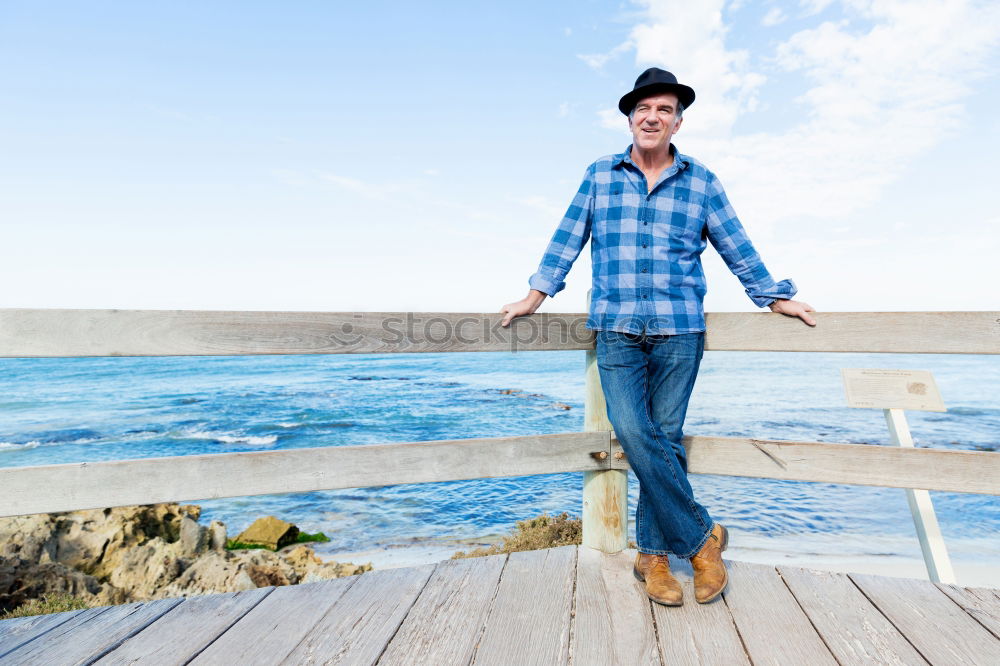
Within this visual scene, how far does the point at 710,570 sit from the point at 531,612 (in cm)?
63

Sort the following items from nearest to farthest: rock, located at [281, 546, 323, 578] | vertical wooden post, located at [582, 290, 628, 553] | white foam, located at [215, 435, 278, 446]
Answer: vertical wooden post, located at [582, 290, 628, 553], rock, located at [281, 546, 323, 578], white foam, located at [215, 435, 278, 446]

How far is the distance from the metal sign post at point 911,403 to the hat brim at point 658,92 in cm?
123

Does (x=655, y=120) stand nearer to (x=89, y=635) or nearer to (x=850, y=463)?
(x=850, y=463)

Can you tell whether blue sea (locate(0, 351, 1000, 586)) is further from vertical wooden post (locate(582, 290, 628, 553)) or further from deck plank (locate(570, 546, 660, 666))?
vertical wooden post (locate(582, 290, 628, 553))

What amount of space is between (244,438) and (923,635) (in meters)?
13.1

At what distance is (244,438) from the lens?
12758 mm

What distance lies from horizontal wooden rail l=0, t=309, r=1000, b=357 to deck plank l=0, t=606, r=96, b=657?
32.8 inches

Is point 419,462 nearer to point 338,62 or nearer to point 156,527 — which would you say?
point 156,527

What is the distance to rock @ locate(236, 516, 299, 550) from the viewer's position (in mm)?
6059

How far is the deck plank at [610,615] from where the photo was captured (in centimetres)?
155

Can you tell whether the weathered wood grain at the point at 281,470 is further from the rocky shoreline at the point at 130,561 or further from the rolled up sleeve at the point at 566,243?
the rocky shoreline at the point at 130,561

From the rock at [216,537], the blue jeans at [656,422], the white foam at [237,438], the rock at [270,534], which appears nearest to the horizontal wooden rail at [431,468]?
the blue jeans at [656,422]

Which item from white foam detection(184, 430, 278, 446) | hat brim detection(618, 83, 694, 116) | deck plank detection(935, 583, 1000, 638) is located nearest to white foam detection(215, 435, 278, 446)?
white foam detection(184, 430, 278, 446)

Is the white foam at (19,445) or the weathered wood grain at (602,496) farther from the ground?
the weathered wood grain at (602,496)
